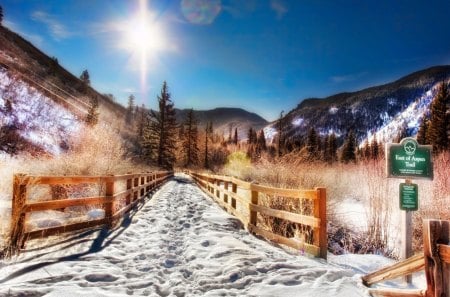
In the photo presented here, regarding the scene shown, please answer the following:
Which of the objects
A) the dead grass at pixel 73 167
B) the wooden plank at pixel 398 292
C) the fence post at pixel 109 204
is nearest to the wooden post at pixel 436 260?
the wooden plank at pixel 398 292

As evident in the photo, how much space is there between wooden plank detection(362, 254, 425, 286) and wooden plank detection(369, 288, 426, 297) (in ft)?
0.44

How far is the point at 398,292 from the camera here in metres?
3.25

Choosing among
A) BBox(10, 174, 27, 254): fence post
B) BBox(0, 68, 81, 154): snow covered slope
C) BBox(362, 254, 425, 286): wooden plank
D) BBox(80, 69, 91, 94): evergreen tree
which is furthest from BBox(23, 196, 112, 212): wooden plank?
BBox(80, 69, 91, 94): evergreen tree

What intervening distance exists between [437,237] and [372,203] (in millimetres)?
5916

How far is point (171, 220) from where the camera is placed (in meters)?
8.24

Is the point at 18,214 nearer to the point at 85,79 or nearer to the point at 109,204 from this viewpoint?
the point at 109,204

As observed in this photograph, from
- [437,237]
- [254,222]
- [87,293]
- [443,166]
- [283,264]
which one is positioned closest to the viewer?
[437,237]

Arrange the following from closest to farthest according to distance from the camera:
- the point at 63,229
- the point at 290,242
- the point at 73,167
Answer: the point at 290,242, the point at 63,229, the point at 73,167

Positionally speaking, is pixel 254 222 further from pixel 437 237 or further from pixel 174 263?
pixel 437 237

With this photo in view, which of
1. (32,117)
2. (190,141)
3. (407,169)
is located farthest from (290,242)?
(190,141)

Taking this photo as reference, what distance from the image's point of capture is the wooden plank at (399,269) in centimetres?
309

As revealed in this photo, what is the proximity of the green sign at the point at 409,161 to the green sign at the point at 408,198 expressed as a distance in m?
0.19

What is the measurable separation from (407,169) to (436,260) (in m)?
2.37

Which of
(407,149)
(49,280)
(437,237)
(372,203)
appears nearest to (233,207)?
(372,203)
